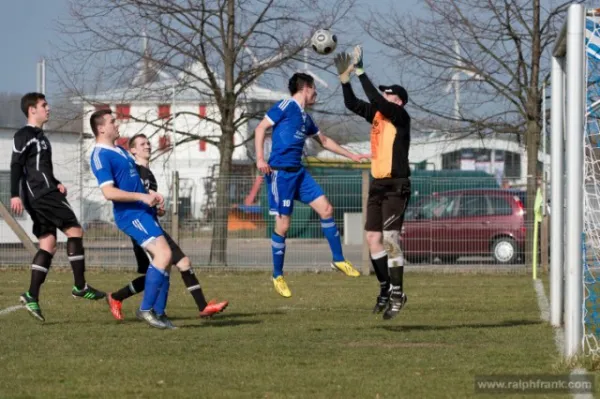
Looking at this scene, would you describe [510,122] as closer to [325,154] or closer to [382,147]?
[382,147]

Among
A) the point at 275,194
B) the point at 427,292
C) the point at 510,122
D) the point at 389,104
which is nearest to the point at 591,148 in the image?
the point at 389,104

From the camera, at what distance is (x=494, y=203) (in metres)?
21.3

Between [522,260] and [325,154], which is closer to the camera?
[522,260]

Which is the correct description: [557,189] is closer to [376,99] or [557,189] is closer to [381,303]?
[376,99]

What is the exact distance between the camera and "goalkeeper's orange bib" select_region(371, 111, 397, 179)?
10461 millimetres

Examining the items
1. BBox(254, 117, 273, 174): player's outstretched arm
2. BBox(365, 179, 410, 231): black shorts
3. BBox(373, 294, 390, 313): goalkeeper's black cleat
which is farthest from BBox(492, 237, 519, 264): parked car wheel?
BBox(365, 179, 410, 231): black shorts

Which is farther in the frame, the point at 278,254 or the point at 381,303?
the point at 278,254

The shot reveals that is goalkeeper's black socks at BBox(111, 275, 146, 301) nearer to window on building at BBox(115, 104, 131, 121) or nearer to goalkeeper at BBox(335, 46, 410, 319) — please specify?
goalkeeper at BBox(335, 46, 410, 319)

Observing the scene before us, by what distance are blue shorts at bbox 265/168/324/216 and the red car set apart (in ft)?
32.1

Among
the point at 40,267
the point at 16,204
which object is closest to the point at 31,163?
the point at 16,204

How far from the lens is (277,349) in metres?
8.66

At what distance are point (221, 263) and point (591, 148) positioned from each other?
13322 mm

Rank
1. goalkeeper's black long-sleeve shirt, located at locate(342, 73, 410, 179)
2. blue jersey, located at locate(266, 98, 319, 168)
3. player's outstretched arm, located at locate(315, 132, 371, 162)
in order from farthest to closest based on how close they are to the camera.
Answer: player's outstretched arm, located at locate(315, 132, 371, 162) → blue jersey, located at locate(266, 98, 319, 168) → goalkeeper's black long-sleeve shirt, located at locate(342, 73, 410, 179)

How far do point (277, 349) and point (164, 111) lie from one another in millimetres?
16408
